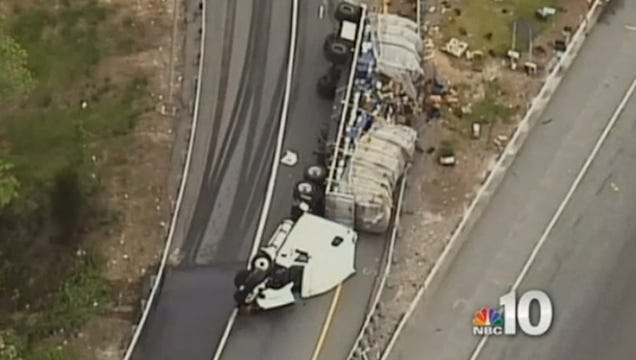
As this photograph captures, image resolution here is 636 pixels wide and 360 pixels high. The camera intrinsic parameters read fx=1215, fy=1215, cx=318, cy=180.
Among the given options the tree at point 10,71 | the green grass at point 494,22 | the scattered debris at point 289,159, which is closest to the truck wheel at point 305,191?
the scattered debris at point 289,159

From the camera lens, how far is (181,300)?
40406 millimetres

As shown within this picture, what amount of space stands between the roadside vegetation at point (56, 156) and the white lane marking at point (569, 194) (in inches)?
533

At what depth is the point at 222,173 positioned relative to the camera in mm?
44000

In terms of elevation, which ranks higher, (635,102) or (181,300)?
(635,102)

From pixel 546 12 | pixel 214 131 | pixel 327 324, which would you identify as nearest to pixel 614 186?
pixel 546 12

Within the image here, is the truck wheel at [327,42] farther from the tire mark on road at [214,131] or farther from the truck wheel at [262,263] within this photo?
the truck wheel at [262,263]

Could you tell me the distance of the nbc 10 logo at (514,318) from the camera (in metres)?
40.0

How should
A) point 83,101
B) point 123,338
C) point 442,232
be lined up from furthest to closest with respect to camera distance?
point 83,101, point 442,232, point 123,338

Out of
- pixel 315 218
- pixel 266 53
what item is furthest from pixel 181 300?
pixel 266 53

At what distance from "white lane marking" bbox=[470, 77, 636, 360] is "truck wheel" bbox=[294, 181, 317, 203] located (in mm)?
7561

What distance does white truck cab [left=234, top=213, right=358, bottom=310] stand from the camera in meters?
39.5

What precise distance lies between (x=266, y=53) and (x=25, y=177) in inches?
425

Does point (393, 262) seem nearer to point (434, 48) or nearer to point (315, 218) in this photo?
point (315, 218)

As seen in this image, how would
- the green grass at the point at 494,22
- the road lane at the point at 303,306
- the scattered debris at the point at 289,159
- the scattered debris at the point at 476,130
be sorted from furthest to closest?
the green grass at the point at 494,22 → the scattered debris at the point at 476,130 → the scattered debris at the point at 289,159 → the road lane at the point at 303,306
